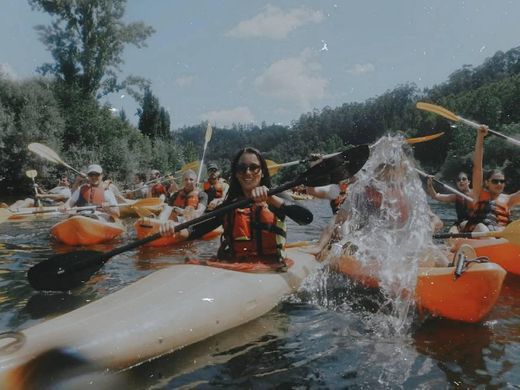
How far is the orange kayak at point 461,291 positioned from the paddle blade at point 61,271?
2263mm

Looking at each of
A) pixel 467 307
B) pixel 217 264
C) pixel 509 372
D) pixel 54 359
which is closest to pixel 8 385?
pixel 54 359

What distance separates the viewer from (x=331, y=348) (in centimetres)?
284

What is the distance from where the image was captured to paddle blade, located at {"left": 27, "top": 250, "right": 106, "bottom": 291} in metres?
3.54

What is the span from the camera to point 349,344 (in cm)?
289

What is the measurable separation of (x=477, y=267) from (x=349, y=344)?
97 cm

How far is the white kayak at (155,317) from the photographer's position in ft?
7.29

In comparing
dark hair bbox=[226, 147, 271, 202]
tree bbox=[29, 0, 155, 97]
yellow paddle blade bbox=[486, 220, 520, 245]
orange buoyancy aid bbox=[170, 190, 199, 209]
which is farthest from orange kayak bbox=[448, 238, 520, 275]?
tree bbox=[29, 0, 155, 97]

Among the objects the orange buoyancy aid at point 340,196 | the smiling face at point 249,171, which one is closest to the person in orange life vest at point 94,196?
the orange buoyancy aid at point 340,196

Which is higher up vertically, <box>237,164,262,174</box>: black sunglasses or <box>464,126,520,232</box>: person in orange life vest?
<box>237,164,262,174</box>: black sunglasses

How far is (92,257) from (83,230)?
10.5ft

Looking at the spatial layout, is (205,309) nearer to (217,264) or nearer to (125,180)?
(217,264)

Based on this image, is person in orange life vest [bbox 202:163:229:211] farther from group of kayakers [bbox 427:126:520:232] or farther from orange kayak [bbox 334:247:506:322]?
orange kayak [bbox 334:247:506:322]

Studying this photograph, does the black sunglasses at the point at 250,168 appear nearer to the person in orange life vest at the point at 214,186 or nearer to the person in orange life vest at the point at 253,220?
the person in orange life vest at the point at 253,220

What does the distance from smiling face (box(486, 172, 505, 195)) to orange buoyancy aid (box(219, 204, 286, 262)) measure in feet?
10.8
